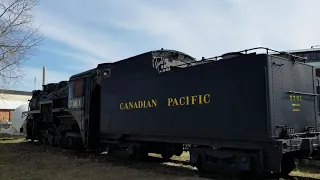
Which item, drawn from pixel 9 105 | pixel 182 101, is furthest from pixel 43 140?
pixel 9 105

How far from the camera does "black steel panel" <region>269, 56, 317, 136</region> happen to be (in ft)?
21.7

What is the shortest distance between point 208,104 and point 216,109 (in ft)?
0.85

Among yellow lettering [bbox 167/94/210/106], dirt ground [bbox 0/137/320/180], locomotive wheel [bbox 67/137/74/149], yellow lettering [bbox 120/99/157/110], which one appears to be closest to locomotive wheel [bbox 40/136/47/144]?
locomotive wheel [bbox 67/137/74/149]

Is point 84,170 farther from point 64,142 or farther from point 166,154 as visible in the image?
point 64,142

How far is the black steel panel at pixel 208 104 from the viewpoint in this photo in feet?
21.6

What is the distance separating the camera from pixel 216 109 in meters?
7.29

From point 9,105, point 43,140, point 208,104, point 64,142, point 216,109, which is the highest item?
point 9,105

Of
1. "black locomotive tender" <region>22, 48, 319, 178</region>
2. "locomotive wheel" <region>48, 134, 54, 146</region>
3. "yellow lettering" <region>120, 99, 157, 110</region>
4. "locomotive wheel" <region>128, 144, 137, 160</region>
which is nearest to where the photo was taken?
"black locomotive tender" <region>22, 48, 319, 178</region>

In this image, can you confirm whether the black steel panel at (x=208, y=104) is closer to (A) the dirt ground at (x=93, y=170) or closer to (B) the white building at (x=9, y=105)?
(A) the dirt ground at (x=93, y=170)

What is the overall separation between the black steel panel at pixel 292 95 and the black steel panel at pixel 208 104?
33cm

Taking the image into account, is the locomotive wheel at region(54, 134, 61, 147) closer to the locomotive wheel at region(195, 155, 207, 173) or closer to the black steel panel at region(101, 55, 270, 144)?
the black steel panel at region(101, 55, 270, 144)

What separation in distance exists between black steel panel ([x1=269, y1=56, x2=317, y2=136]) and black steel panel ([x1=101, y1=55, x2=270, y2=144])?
33 centimetres

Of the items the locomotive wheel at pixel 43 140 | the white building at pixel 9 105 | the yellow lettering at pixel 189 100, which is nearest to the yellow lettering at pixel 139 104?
the yellow lettering at pixel 189 100

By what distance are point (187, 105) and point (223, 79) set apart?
1247mm
